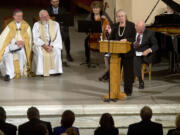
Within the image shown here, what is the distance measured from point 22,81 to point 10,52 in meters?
0.72

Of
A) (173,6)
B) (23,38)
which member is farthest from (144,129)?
(23,38)

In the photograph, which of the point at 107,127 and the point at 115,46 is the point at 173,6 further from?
the point at 107,127

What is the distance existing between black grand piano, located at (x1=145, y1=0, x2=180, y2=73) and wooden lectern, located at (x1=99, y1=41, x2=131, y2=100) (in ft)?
5.28

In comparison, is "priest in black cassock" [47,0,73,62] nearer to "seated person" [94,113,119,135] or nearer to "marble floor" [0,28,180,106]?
"marble floor" [0,28,180,106]

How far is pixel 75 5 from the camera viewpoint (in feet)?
59.9

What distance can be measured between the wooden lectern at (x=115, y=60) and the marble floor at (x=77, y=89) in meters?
0.17

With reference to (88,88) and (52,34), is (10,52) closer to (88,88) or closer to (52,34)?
(52,34)

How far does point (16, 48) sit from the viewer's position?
1030 cm

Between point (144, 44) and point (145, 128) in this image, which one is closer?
point (145, 128)

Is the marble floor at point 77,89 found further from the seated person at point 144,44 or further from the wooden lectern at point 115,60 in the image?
the seated person at point 144,44

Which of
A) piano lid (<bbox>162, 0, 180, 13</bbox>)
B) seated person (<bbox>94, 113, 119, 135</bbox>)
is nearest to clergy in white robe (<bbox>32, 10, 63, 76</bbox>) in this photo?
piano lid (<bbox>162, 0, 180, 13</bbox>)

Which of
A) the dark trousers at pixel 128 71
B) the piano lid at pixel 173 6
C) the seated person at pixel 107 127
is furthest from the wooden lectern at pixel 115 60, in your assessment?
the seated person at pixel 107 127

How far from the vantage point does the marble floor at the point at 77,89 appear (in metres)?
8.48

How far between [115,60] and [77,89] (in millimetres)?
1325
